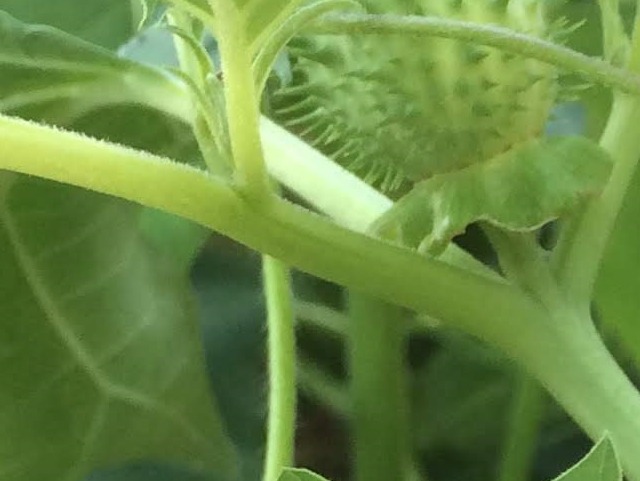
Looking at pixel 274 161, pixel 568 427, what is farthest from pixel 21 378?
pixel 568 427

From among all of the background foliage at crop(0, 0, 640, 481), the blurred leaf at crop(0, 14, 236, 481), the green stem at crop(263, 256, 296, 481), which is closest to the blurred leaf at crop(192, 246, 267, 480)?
the background foliage at crop(0, 0, 640, 481)

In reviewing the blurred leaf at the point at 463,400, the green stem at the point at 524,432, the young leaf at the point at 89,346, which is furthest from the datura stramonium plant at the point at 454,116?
the blurred leaf at the point at 463,400

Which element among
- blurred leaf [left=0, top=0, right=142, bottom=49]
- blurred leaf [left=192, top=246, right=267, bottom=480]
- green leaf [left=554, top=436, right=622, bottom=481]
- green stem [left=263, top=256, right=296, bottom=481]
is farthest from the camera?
blurred leaf [left=192, top=246, right=267, bottom=480]

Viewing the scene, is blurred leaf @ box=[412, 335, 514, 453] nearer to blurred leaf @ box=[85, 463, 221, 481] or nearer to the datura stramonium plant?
blurred leaf @ box=[85, 463, 221, 481]

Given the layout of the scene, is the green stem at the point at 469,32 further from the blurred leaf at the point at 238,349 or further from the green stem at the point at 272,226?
the blurred leaf at the point at 238,349

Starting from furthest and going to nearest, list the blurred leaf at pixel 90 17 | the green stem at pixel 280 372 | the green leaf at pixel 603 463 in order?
the blurred leaf at pixel 90 17, the green stem at pixel 280 372, the green leaf at pixel 603 463

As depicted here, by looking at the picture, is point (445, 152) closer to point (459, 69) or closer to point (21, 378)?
point (459, 69)

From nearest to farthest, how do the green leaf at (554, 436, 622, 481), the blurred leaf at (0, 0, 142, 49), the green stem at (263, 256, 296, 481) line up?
the green leaf at (554, 436, 622, 481)
the green stem at (263, 256, 296, 481)
the blurred leaf at (0, 0, 142, 49)
